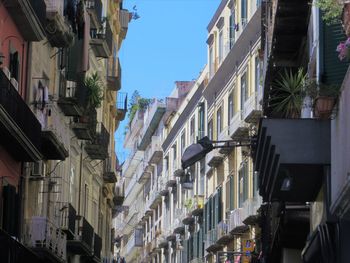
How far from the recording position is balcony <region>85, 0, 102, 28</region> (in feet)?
115

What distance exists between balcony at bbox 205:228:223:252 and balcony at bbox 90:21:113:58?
11823 mm

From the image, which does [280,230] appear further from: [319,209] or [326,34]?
[326,34]

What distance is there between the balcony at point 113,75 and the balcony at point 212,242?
27.8 feet

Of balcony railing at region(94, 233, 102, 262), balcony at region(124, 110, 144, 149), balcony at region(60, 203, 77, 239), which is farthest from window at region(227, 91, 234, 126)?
balcony at region(124, 110, 144, 149)

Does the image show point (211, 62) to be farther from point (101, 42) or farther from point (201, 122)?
point (101, 42)

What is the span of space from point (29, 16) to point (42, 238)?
19.5 feet

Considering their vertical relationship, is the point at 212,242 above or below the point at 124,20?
below

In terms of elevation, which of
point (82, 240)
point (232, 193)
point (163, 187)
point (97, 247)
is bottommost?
point (82, 240)

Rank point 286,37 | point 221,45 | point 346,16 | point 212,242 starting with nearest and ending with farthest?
point 346,16 → point 286,37 → point 212,242 → point 221,45

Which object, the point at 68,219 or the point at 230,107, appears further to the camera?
the point at 230,107

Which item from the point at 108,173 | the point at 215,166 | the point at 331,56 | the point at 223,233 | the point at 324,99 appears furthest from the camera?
the point at 215,166

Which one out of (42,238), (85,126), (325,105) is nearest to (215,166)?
(85,126)

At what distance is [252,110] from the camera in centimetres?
3925

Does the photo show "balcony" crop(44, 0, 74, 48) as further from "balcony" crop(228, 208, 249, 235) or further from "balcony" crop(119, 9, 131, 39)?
"balcony" crop(119, 9, 131, 39)
